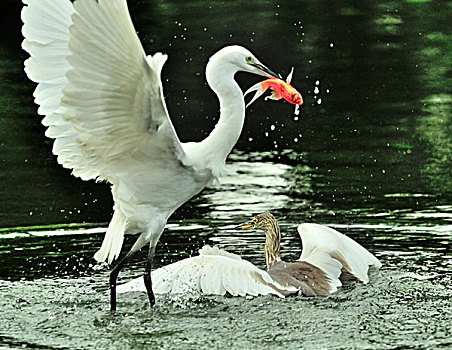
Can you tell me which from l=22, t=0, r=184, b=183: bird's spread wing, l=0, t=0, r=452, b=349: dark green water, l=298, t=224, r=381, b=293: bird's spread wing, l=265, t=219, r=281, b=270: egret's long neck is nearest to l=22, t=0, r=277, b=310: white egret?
l=22, t=0, r=184, b=183: bird's spread wing

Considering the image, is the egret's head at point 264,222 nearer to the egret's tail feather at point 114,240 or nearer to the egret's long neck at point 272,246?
the egret's long neck at point 272,246

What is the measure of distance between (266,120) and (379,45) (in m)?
5.76

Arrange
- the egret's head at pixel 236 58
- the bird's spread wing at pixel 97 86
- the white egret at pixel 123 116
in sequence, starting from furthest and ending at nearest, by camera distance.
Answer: the egret's head at pixel 236 58
the white egret at pixel 123 116
the bird's spread wing at pixel 97 86

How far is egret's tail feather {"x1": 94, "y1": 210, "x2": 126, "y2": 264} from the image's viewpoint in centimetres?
788

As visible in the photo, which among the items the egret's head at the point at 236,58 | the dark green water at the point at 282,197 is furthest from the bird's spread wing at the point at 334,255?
the egret's head at the point at 236,58

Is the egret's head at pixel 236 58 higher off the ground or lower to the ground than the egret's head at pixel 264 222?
higher

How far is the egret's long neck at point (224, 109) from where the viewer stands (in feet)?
24.8

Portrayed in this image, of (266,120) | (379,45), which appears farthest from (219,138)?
(379,45)

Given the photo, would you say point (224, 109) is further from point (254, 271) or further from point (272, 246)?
point (272, 246)

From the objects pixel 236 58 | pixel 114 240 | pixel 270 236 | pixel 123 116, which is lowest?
pixel 270 236

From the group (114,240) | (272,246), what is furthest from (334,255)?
(114,240)

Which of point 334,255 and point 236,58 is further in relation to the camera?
point 334,255

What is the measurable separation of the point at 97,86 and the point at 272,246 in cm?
244

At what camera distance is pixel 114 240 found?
7902mm
